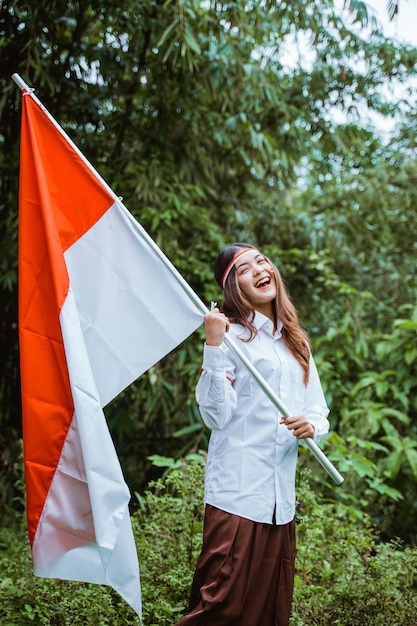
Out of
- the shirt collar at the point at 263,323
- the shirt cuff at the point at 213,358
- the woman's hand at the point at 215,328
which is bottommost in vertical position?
the shirt collar at the point at 263,323

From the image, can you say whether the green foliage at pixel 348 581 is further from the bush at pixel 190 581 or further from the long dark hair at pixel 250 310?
the long dark hair at pixel 250 310

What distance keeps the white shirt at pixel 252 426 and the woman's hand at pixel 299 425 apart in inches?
4.1

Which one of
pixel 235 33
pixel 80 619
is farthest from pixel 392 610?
pixel 235 33

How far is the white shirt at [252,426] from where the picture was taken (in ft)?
6.88

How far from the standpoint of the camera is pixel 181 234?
4699 mm

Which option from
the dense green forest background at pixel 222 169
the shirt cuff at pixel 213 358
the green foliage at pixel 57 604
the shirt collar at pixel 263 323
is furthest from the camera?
the dense green forest background at pixel 222 169

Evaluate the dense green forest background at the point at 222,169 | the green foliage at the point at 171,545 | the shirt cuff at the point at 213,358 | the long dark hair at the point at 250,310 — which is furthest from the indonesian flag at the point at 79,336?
the dense green forest background at the point at 222,169

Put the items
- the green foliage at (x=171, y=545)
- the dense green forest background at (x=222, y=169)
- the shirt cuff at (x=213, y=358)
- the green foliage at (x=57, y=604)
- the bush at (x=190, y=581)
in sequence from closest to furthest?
1. the shirt cuff at (x=213, y=358)
2. the green foliage at (x=57, y=604)
3. the bush at (x=190, y=581)
4. the green foliage at (x=171, y=545)
5. the dense green forest background at (x=222, y=169)

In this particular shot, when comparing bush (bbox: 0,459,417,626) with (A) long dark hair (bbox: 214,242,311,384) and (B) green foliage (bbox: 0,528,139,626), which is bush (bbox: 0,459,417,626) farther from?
(A) long dark hair (bbox: 214,242,311,384)

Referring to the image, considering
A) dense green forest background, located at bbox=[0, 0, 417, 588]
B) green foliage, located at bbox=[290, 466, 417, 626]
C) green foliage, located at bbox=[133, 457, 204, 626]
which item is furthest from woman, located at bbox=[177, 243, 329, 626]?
dense green forest background, located at bbox=[0, 0, 417, 588]

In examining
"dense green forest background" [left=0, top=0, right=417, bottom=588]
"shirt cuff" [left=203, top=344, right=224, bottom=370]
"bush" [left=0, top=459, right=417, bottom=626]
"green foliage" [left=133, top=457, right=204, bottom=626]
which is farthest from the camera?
"dense green forest background" [left=0, top=0, right=417, bottom=588]

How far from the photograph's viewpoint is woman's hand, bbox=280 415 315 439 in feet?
6.91

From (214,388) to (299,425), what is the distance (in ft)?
1.00

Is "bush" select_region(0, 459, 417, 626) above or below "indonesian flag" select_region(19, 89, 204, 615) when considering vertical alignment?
below
